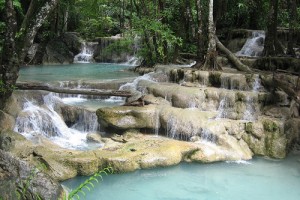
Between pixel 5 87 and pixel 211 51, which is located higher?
pixel 211 51

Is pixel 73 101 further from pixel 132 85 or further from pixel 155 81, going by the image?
pixel 155 81

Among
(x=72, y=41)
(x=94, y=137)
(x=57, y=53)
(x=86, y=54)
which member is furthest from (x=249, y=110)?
(x=72, y=41)

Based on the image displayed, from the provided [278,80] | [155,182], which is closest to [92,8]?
[278,80]

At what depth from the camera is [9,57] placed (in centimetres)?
755

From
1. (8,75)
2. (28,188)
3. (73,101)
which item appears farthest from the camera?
(73,101)

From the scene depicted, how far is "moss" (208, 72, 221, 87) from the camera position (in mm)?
10356

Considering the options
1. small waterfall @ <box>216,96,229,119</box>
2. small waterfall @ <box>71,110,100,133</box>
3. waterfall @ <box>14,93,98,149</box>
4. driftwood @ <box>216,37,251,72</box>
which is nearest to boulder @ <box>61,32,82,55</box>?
driftwood @ <box>216,37,251,72</box>

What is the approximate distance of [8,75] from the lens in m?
7.64

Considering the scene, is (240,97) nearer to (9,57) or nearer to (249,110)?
(249,110)

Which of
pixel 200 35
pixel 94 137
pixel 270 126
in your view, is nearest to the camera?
pixel 270 126

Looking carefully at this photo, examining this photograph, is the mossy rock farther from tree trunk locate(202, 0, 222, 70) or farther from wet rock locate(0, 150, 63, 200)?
wet rock locate(0, 150, 63, 200)

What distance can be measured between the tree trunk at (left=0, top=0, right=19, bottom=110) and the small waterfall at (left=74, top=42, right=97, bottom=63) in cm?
1565

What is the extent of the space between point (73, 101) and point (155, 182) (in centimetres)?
502

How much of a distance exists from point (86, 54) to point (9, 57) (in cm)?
1633
